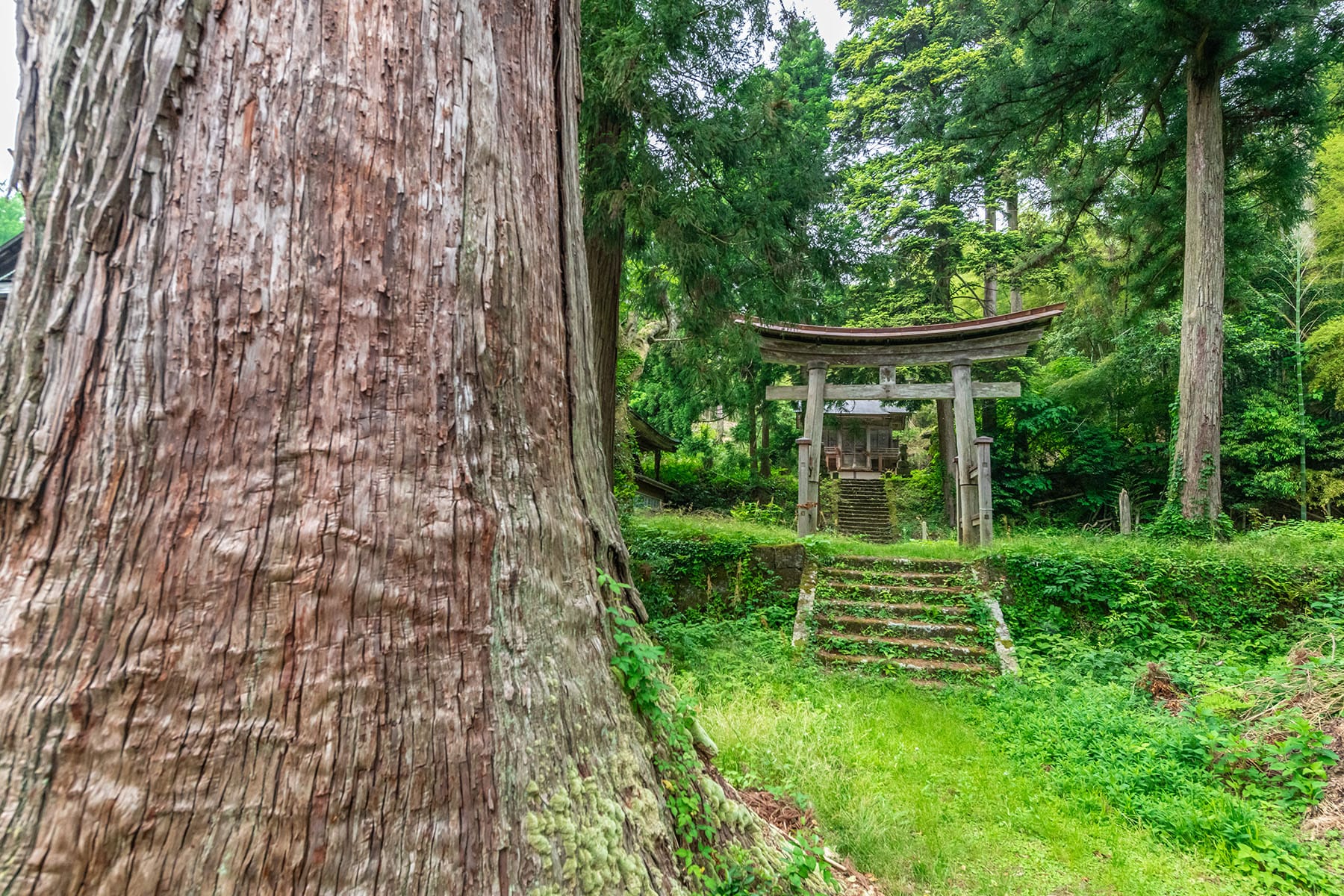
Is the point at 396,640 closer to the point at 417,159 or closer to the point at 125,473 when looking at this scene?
the point at 125,473

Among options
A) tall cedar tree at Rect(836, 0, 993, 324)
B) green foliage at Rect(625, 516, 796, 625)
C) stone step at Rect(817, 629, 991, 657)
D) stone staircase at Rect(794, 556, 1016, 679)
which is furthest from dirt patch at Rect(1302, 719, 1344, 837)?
tall cedar tree at Rect(836, 0, 993, 324)

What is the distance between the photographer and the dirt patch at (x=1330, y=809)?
2.75 metres

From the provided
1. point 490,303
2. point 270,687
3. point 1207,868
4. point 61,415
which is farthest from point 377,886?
point 1207,868

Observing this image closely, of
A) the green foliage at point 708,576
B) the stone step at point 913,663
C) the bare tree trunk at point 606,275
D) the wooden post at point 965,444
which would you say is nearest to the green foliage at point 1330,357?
the wooden post at point 965,444

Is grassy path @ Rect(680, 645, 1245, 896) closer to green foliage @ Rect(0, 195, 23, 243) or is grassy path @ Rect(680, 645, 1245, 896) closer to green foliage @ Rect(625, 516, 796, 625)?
green foliage @ Rect(625, 516, 796, 625)

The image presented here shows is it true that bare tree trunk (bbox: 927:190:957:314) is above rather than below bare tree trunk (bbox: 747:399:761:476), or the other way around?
above

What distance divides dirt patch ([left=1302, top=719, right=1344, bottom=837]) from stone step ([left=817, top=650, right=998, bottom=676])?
2.10 m

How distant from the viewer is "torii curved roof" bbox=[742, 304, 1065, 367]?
8.49 m

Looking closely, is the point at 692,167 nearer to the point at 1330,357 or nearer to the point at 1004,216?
the point at 1330,357

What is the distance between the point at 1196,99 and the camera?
8.11m

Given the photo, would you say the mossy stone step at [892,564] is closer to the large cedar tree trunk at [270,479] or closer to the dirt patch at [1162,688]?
the dirt patch at [1162,688]

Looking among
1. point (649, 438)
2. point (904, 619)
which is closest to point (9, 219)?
point (649, 438)

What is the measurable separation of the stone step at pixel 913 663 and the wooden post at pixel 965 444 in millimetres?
3493

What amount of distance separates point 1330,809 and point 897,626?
3096 millimetres
